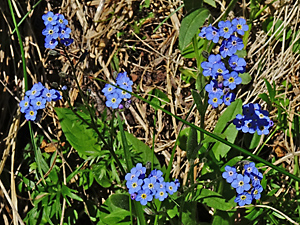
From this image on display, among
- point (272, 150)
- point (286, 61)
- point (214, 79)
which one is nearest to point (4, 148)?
point (214, 79)

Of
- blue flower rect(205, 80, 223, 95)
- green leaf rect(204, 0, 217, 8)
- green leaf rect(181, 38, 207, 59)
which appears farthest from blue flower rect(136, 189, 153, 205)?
green leaf rect(204, 0, 217, 8)

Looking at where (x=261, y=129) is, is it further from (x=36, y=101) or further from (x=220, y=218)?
(x=36, y=101)

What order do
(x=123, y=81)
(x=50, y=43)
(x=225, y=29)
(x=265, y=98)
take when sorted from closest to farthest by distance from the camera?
(x=225, y=29) < (x=50, y=43) < (x=123, y=81) < (x=265, y=98)

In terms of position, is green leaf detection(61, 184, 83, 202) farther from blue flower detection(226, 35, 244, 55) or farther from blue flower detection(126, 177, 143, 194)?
blue flower detection(226, 35, 244, 55)

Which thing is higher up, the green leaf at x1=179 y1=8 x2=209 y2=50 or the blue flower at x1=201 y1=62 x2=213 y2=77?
the green leaf at x1=179 y1=8 x2=209 y2=50

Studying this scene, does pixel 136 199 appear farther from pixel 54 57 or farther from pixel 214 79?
pixel 54 57

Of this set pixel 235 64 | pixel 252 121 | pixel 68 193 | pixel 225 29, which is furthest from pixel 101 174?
pixel 225 29

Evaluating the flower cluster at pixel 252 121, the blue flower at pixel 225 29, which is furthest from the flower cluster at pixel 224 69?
the flower cluster at pixel 252 121

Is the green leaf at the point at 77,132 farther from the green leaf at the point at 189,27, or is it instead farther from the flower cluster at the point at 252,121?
the flower cluster at the point at 252,121
